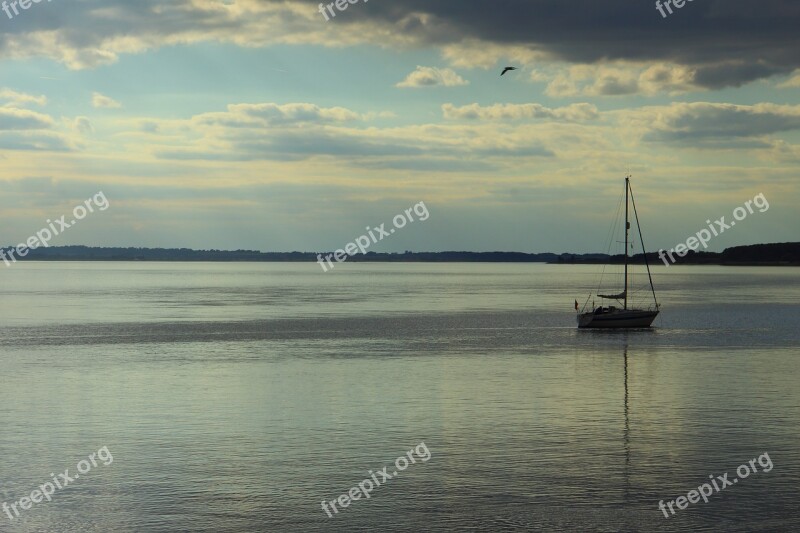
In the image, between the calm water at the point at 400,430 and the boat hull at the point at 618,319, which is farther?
the boat hull at the point at 618,319

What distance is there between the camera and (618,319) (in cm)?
10669

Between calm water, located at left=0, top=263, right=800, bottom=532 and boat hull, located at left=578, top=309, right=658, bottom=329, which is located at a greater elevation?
boat hull, located at left=578, top=309, right=658, bottom=329

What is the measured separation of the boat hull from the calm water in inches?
533

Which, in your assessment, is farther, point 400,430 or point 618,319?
point 618,319

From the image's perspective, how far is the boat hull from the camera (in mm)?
105375

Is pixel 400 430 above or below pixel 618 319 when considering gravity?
below

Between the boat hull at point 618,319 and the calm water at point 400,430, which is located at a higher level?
the boat hull at point 618,319

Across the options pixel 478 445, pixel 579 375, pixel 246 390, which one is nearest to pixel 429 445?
pixel 478 445

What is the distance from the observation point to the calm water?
30.0m

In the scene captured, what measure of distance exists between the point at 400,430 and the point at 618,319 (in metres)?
68.7

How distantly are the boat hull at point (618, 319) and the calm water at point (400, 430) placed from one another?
1354 centimetres

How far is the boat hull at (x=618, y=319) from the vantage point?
105375mm

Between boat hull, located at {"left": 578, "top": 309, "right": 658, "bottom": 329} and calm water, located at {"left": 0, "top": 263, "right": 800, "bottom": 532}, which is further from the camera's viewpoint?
boat hull, located at {"left": 578, "top": 309, "right": 658, "bottom": 329}

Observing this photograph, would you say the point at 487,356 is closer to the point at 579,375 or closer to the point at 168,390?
the point at 579,375
